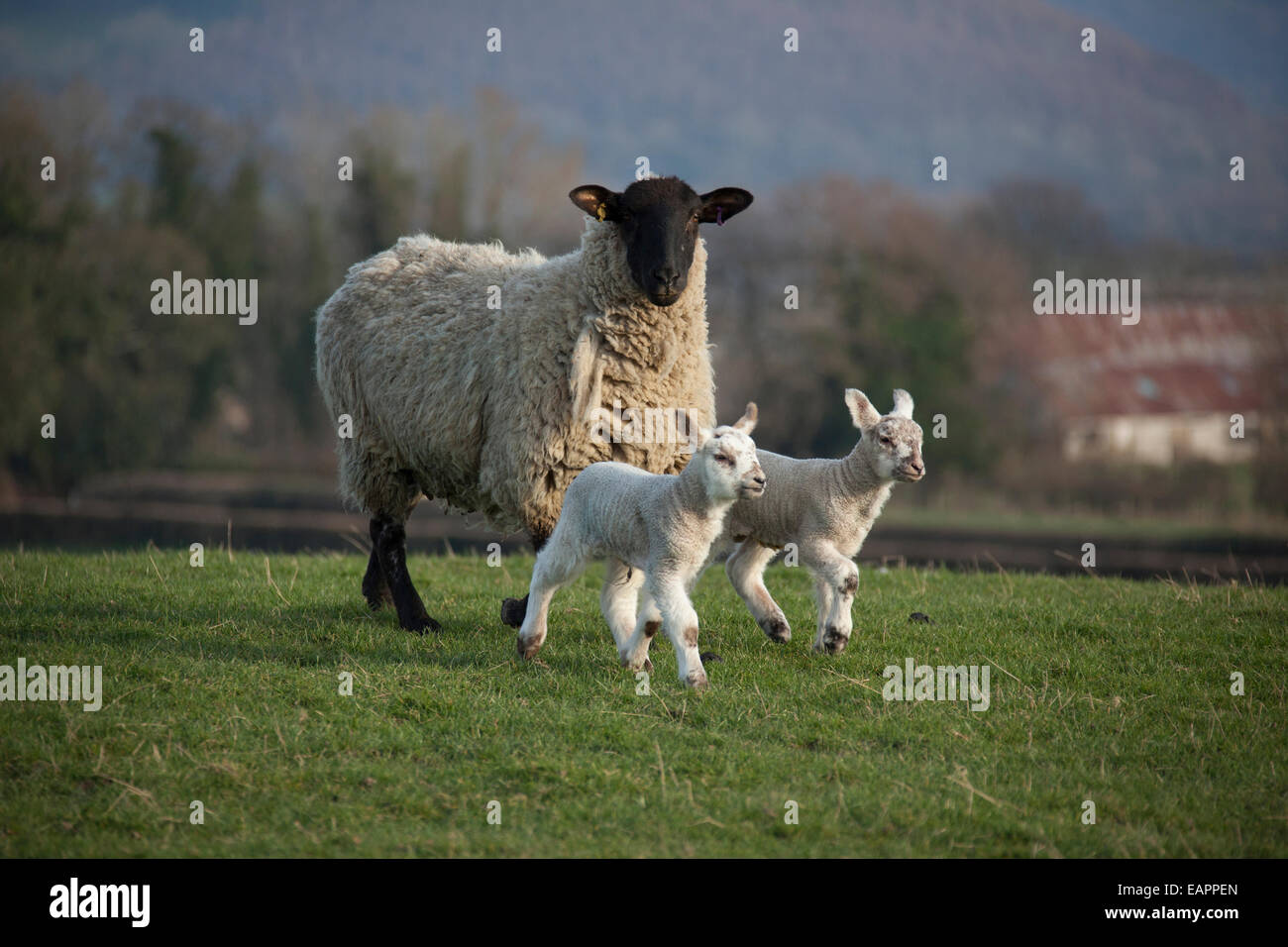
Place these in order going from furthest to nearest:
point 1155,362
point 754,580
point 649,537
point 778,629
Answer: point 1155,362
point 754,580
point 778,629
point 649,537

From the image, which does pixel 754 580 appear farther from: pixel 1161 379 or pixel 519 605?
pixel 1161 379

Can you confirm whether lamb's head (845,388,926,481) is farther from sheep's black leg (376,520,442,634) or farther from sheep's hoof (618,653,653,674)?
sheep's black leg (376,520,442,634)

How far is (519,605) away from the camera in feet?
30.6

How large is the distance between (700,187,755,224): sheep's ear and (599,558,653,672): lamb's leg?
111 inches

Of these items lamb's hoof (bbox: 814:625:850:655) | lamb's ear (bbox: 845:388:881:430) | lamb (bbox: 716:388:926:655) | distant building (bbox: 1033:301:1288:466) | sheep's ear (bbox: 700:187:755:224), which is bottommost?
lamb's hoof (bbox: 814:625:850:655)

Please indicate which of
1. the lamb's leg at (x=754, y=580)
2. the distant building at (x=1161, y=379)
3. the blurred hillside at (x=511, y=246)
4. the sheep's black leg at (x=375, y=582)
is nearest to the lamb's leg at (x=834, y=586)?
the lamb's leg at (x=754, y=580)

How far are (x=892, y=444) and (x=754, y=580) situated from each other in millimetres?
1445

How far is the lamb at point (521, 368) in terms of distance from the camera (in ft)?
30.2

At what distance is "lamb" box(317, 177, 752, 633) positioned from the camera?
9.20 m

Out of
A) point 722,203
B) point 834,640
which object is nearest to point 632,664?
point 834,640

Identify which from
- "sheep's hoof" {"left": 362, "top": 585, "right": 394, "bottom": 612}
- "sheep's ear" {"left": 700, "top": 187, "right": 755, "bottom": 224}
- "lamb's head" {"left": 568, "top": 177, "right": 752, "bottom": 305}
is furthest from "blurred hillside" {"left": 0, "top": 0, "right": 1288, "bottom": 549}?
"lamb's head" {"left": 568, "top": 177, "right": 752, "bottom": 305}

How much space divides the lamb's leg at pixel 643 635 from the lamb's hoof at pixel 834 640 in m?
1.16

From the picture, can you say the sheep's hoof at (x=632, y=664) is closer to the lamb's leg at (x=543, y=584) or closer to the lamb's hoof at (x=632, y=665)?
the lamb's hoof at (x=632, y=665)
